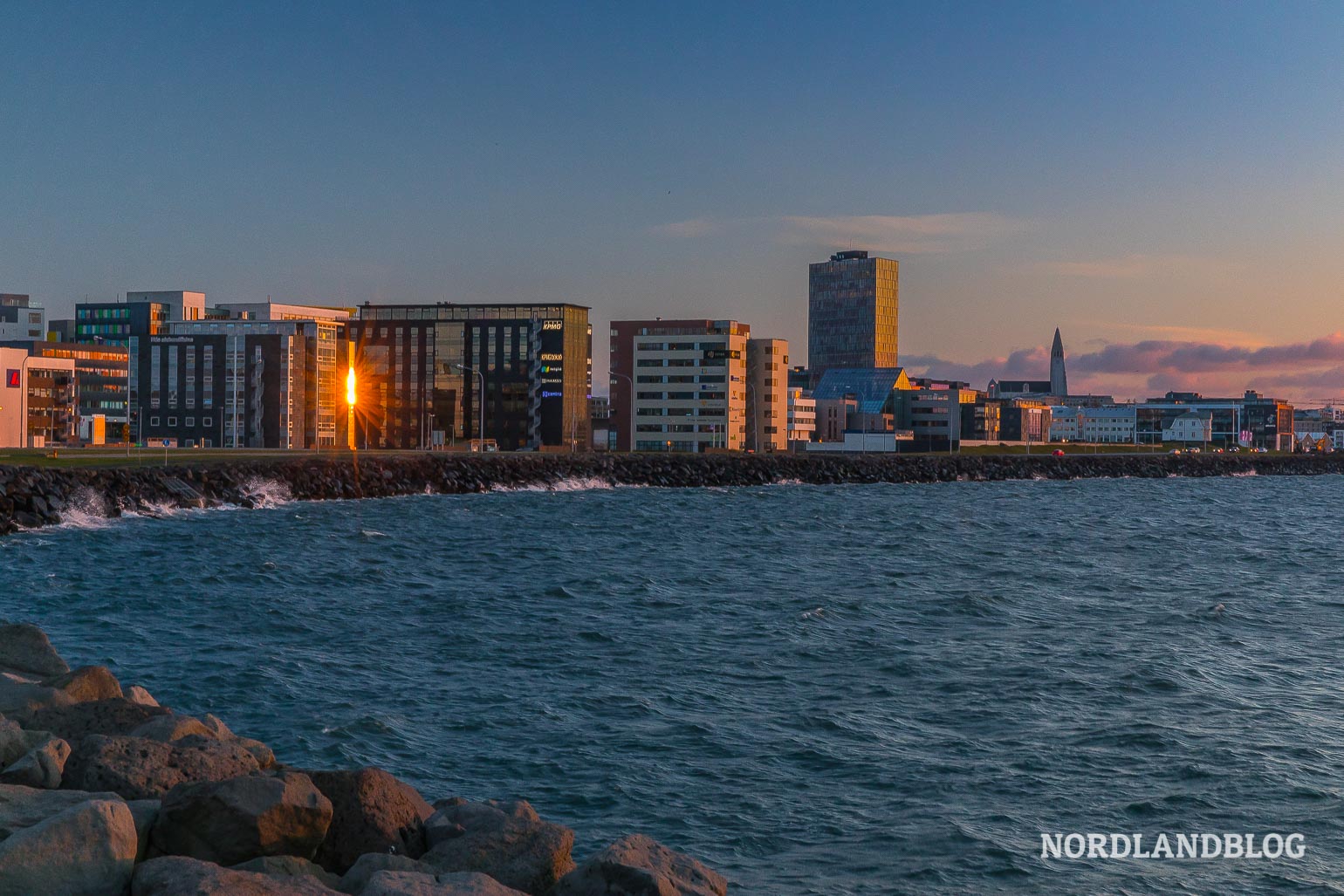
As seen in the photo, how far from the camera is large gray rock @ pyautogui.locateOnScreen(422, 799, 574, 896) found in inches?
442

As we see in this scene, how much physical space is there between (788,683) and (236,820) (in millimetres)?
14425

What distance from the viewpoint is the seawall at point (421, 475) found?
206 ft

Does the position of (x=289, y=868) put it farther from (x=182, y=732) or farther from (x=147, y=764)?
(x=182, y=732)

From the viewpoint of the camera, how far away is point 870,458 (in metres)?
164

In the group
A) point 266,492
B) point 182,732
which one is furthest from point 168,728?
point 266,492

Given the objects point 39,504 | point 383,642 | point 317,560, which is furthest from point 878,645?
point 39,504

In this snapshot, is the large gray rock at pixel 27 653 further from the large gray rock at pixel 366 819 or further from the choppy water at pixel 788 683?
the large gray rock at pixel 366 819

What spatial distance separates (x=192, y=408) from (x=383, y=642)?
184524mm

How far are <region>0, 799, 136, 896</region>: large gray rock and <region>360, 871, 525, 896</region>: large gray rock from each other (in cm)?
199

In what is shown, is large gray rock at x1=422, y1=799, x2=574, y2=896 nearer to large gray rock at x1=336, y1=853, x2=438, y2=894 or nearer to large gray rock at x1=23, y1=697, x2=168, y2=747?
large gray rock at x1=336, y1=853, x2=438, y2=894

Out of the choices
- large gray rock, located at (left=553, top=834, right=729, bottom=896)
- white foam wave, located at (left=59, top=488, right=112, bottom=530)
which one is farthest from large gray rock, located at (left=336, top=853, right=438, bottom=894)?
white foam wave, located at (left=59, top=488, right=112, bottom=530)

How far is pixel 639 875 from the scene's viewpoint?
10.4 metres

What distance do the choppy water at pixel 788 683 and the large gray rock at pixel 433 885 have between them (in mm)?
4278

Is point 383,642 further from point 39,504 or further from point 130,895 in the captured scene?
point 39,504
